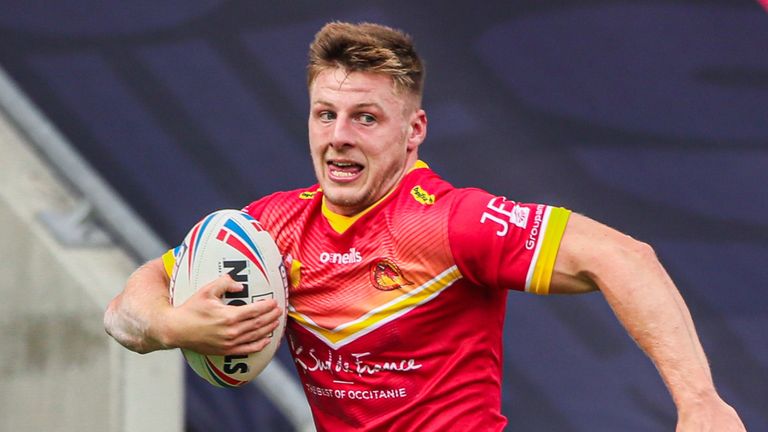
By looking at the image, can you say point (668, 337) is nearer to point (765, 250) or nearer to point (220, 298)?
point (220, 298)

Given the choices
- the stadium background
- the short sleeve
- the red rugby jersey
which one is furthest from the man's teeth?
the stadium background

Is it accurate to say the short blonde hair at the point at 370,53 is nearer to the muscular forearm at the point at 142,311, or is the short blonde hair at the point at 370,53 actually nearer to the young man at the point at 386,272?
the young man at the point at 386,272

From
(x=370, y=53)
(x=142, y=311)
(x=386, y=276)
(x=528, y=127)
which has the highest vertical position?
(x=370, y=53)

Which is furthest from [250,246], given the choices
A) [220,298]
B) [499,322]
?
[499,322]

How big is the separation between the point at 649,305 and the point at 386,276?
0.81 meters

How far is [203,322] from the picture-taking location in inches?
141

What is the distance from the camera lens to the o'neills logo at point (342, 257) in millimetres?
3822

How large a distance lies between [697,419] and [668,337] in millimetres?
223

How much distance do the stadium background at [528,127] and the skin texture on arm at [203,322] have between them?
3090 millimetres

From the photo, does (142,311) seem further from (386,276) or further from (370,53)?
(370,53)

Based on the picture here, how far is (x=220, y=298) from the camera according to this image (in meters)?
3.66

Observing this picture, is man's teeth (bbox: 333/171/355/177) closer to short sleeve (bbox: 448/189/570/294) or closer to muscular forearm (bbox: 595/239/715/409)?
short sleeve (bbox: 448/189/570/294)

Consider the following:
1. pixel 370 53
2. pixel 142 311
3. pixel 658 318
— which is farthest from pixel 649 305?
pixel 142 311

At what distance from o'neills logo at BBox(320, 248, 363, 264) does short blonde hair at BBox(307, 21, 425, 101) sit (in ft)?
1.63
